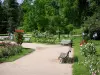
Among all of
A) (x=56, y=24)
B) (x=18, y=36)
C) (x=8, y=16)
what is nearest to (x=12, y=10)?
(x=8, y=16)

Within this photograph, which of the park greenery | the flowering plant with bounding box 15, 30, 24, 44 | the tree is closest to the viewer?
the park greenery

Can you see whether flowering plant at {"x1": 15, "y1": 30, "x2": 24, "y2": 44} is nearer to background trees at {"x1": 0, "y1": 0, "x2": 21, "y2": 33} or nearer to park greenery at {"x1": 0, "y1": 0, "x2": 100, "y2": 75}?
park greenery at {"x1": 0, "y1": 0, "x2": 100, "y2": 75}

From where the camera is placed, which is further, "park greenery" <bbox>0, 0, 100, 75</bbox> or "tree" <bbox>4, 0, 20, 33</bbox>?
"tree" <bbox>4, 0, 20, 33</bbox>

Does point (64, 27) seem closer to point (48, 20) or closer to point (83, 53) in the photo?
point (48, 20)

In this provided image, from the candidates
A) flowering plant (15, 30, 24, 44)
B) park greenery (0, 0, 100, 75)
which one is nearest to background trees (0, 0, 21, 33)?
park greenery (0, 0, 100, 75)

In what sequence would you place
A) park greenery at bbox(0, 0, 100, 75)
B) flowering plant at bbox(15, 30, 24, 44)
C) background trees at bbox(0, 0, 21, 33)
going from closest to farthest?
park greenery at bbox(0, 0, 100, 75)
flowering plant at bbox(15, 30, 24, 44)
background trees at bbox(0, 0, 21, 33)

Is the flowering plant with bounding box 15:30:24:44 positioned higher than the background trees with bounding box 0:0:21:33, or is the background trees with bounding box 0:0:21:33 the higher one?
the background trees with bounding box 0:0:21:33

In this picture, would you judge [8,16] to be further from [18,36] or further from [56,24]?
[18,36]

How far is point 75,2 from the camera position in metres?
56.1

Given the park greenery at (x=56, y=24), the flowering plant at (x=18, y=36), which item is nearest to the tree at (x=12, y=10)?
the park greenery at (x=56, y=24)

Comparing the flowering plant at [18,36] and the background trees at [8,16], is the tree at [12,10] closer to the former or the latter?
the background trees at [8,16]

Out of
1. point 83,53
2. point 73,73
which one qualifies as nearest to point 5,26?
point 83,53

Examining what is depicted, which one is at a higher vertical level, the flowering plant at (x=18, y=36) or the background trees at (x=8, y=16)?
the background trees at (x=8, y=16)

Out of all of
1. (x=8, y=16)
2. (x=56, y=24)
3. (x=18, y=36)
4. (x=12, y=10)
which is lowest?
(x=18, y=36)
